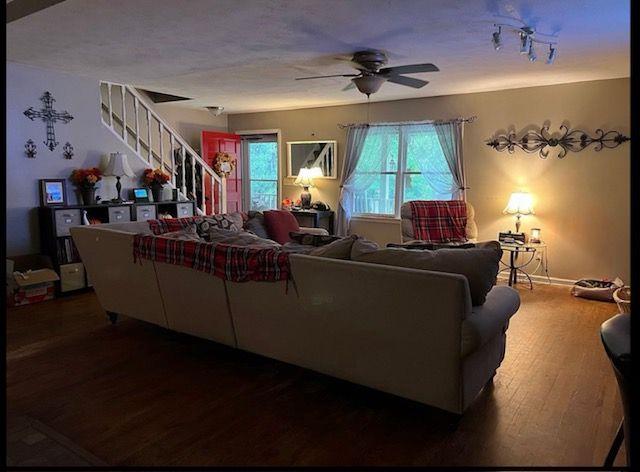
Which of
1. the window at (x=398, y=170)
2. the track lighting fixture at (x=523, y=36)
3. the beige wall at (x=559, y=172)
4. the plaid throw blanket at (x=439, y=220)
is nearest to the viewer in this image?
the track lighting fixture at (x=523, y=36)

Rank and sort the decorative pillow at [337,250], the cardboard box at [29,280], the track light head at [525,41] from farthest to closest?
the cardboard box at [29,280]
the track light head at [525,41]
the decorative pillow at [337,250]

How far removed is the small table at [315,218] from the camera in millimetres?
6605

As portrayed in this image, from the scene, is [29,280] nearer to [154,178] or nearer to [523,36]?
[154,178]

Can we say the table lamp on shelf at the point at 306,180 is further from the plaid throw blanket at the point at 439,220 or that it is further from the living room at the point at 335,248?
the plaid throw blanket at the point at 439,220

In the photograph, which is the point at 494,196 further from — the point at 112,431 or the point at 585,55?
the point at 112,431

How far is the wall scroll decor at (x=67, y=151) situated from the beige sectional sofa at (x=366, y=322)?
243 cm

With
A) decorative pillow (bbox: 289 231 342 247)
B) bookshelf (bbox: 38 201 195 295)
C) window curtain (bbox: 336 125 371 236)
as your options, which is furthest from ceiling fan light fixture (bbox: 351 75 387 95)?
bookshelf (bbox: 38 201 195 295)

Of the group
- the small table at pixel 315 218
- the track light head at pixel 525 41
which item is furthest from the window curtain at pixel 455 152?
the track light head at pixel 525 41

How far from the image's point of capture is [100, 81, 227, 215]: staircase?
6.01m

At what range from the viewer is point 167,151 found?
22.0 ft

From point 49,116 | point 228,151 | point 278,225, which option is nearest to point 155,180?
point 49,116

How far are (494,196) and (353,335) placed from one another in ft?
12.3

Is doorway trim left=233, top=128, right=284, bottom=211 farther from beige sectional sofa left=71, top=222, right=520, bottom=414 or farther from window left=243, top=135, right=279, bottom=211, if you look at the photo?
beige sectional sofa left=71, top=222, right=520, bottom=414

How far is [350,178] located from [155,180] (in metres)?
2.60
